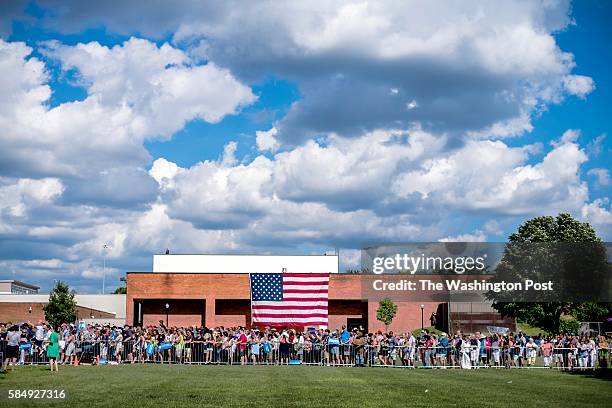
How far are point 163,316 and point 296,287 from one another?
3546 cm

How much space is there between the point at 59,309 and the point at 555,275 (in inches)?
1955

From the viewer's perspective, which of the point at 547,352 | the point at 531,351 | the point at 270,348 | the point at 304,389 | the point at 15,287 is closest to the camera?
the point at 304,389

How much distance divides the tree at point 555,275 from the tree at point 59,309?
143 feet

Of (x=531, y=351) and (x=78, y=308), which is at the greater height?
(x=78, y=308)

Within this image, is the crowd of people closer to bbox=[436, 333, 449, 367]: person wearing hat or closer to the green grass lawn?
bbox=[436, 333, 449, 367]: person wearing hat

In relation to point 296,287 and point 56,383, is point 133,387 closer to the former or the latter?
point 56,383

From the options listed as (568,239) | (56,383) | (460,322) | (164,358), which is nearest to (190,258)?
(460,322)

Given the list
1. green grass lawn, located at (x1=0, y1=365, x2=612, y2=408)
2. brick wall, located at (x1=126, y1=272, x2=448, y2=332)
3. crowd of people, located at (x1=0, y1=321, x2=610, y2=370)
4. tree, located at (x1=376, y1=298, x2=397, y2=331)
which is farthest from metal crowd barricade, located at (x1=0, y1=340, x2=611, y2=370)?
tree, located at (x1=376, y1=298, x2=397, y2=331)

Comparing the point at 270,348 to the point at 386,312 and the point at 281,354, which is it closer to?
the point at 281,354

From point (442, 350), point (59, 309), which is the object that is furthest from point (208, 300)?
point (442, 350)

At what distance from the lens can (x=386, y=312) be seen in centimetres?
7681

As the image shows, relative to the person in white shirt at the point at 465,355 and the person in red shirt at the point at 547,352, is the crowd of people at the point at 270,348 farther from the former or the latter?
the person in red shirt at the point at 547,352

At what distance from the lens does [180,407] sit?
16375 mm

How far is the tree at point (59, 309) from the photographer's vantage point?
78.9 meters
